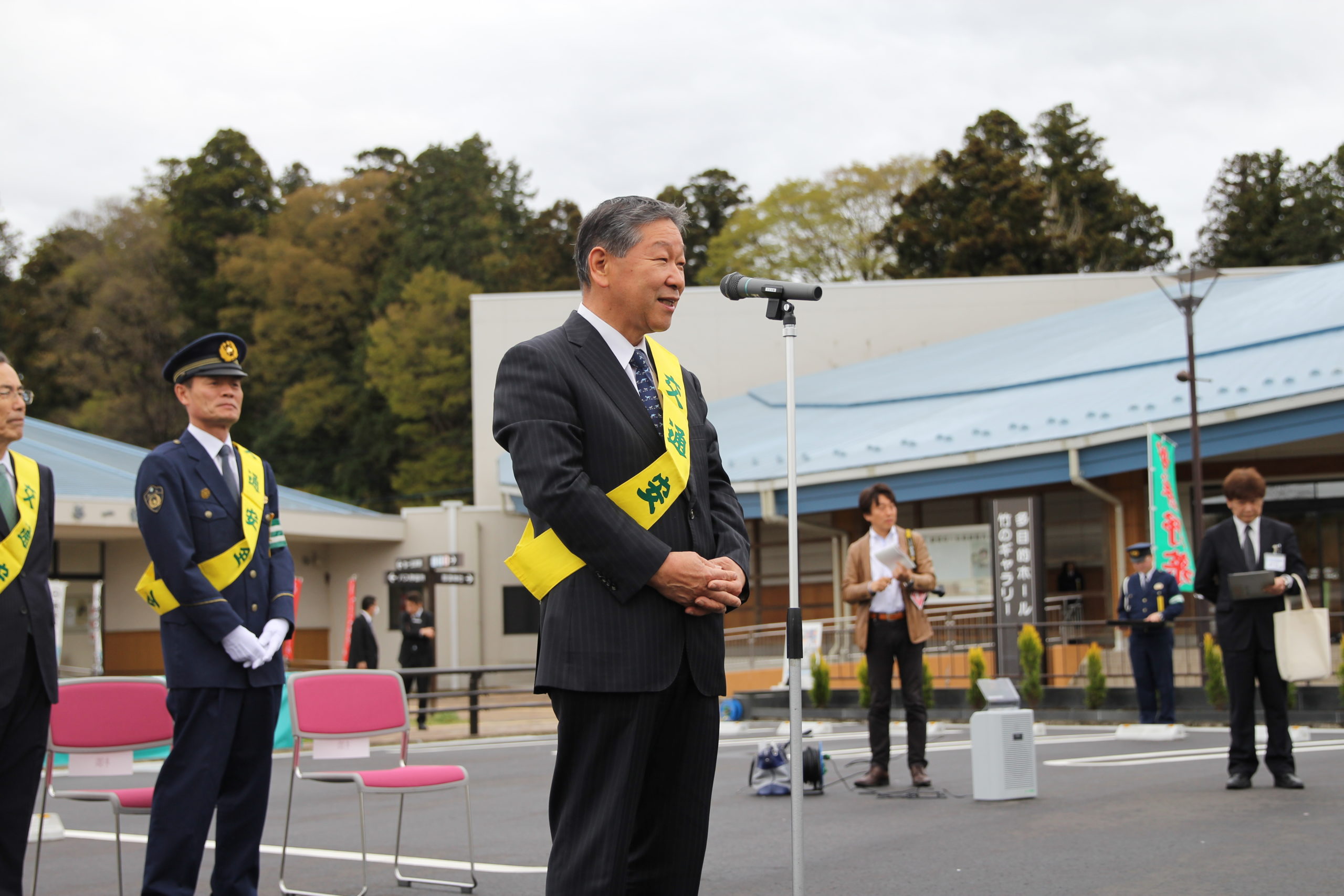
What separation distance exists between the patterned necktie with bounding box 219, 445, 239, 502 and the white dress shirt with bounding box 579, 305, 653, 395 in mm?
2132

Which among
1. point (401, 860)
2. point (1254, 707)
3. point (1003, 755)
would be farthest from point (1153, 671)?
point (401, 860)

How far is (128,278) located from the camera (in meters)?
56.2

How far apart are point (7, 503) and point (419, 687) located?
15.3 metres

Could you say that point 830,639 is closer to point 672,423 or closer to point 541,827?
point 541,827

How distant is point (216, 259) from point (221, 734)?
55574 millimetres

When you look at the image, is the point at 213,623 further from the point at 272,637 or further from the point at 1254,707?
the point at 1254,707

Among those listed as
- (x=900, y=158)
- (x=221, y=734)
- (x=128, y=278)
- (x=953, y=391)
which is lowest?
(x=221, y=734)

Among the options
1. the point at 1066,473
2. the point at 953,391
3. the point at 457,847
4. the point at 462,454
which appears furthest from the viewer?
the point at 462,454

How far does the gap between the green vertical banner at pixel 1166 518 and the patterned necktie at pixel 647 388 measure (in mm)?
16991

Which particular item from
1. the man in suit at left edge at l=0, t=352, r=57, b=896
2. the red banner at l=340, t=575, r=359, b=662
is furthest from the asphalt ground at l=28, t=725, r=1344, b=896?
the red banner at l=340, t=575, r=359, b=662

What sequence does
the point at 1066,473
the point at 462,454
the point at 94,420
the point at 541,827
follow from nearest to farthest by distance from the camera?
the point at 541,827 < the point at 1066,473 < the point at 462,454 < the point at 94,420

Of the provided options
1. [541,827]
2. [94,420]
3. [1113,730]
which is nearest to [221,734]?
[541,827]

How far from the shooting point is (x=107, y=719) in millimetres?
5648

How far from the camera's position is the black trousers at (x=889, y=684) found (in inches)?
327
